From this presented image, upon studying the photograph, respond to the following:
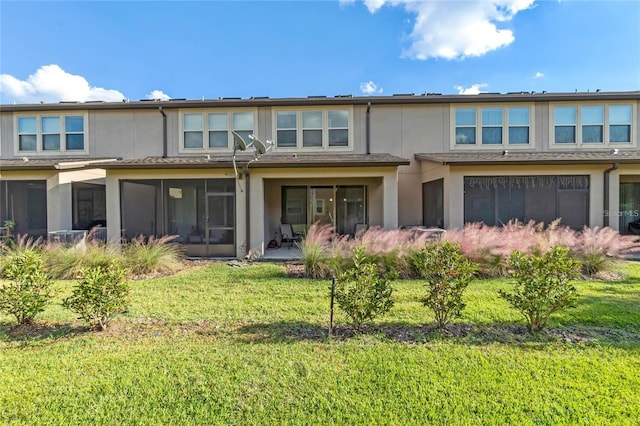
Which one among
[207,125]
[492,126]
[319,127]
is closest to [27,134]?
[207,125]

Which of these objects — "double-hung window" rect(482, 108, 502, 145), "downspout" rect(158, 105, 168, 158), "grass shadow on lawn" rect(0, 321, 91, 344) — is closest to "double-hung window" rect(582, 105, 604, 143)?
"double-hung window" rect(482, 108, 502, 145)

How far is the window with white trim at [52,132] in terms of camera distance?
508 inches

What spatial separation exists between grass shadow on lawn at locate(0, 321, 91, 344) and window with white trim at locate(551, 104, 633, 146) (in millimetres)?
15878

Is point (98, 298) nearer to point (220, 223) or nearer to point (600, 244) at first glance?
point (220, 223)

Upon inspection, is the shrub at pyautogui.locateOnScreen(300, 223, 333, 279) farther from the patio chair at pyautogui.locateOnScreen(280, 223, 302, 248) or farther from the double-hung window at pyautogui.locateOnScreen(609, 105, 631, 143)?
the double-hung window at pyautogui.locateOnScreen(609, 105, 631, 143)

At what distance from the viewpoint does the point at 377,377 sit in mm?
3172

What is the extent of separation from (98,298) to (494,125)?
13.9m

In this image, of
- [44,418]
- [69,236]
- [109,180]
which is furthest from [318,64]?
[44,418]

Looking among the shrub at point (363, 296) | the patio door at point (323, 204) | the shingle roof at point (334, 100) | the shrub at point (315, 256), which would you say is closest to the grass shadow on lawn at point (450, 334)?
the shrub at point (363, 296)

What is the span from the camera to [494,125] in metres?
12.5

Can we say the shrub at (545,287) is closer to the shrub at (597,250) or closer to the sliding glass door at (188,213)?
the shrub at (597,250)

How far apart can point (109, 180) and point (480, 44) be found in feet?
58.8

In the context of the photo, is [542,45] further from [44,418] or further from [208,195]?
[44,418]

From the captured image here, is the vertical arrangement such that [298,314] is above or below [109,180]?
below
